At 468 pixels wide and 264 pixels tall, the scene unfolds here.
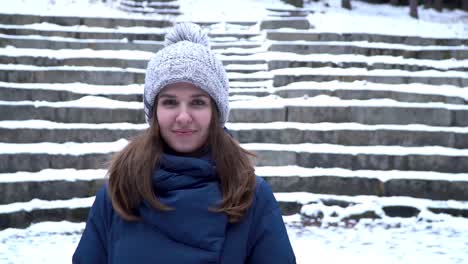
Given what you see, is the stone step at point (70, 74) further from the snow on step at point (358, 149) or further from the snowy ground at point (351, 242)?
the snowy ground at point (351, 242)

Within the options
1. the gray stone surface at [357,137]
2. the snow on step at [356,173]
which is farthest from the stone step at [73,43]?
the snow on step at [356,173]

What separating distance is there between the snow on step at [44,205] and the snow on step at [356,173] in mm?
1988

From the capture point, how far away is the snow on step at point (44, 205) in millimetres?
5812

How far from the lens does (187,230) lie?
1.70m

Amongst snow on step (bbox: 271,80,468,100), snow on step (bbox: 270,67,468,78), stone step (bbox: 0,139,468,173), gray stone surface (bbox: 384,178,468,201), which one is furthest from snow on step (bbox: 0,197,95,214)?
snow on step (bbox: 270,67,468,78)

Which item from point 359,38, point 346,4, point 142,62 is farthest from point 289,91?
point 346,4

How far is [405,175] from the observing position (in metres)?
6.78

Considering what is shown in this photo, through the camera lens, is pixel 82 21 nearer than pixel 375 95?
No

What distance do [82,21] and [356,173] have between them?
688 centimetres

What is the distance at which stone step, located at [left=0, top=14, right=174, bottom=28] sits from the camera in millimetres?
10758

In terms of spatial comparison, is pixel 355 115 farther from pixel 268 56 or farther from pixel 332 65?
pixel 268 56

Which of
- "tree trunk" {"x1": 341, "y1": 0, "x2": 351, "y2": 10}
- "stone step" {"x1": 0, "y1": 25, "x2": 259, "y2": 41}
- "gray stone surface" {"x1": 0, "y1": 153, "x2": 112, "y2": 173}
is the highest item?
"tree trunk" {"x1": 341, "y1": 0, "x2": 351, "y2": 10}

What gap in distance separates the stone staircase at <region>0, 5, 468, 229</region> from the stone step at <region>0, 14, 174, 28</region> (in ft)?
0.92

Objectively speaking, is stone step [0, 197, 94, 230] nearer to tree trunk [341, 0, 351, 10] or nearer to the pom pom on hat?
the pom pom on hat
